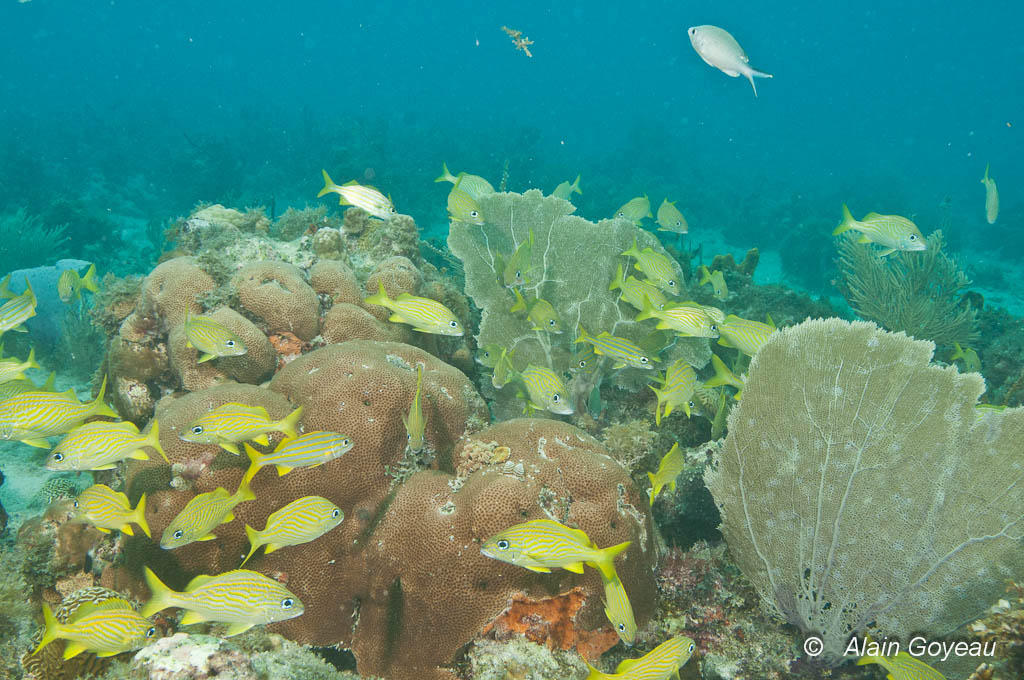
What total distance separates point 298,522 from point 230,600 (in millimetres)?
449

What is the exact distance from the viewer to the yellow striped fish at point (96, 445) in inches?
113

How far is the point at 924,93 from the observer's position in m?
106

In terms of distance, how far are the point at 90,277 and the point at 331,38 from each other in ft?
461

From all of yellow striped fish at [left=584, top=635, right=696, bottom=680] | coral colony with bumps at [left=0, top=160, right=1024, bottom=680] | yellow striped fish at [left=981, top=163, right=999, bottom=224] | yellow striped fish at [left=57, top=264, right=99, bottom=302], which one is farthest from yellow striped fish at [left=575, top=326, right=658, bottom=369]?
yellow striped fish at [left=57, top=264, right=99, bottom=302]

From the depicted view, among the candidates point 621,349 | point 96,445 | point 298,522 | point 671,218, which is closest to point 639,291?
point 621,349

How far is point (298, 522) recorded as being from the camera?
107 inches

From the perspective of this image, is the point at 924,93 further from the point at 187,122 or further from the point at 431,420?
the point at 431,420

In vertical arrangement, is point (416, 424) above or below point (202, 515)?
above

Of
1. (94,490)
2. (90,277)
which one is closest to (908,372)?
(94,490)

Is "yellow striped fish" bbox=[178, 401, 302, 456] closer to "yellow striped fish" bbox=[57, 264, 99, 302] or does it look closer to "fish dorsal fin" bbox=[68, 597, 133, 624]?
"fish dorsal fin" bbox=[68, 597, 133, 624]

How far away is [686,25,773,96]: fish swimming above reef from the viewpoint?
4.47 m

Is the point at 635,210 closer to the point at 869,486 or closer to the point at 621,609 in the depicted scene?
the point at 869,486

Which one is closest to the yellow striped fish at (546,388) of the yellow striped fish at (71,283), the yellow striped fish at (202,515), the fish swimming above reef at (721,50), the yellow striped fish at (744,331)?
the yellow striped fish at (744,331)

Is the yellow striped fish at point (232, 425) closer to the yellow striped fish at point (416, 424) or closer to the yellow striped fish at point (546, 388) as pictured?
the yellow striped fish at point (416, 424)
